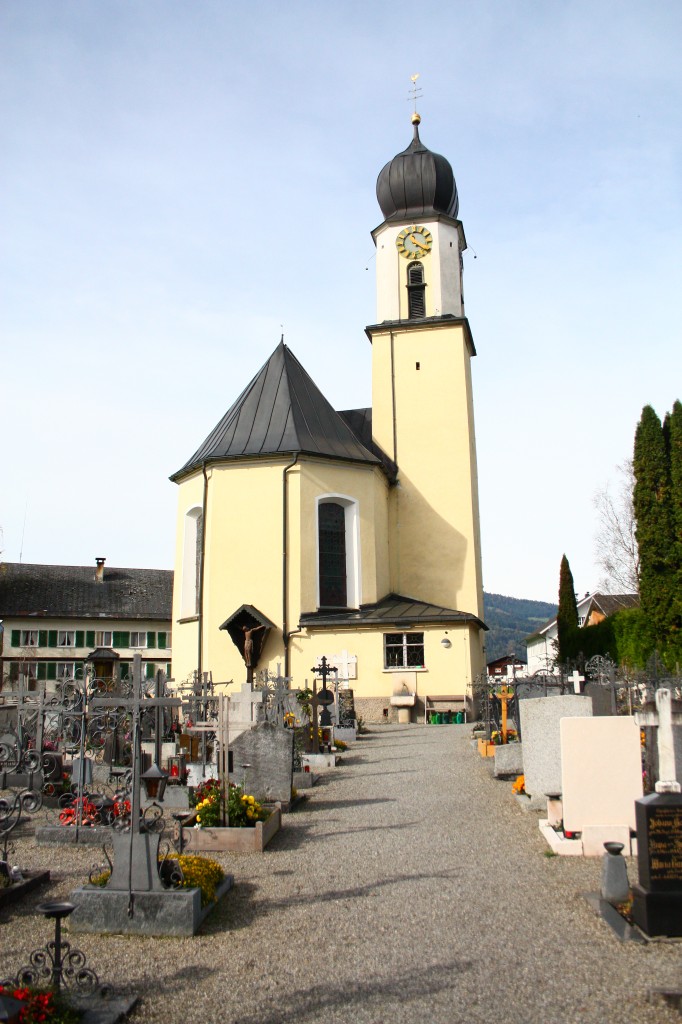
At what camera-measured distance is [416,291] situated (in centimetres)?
3042

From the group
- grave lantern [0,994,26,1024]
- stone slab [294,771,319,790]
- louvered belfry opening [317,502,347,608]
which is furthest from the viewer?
louvered belfry opening [317,502,347,608]

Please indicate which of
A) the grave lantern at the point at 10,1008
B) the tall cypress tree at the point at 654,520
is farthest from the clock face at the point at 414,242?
the grave lantern at the point at 10,1008

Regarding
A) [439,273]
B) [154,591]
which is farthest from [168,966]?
[154,591]

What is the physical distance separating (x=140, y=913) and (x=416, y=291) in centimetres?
2707

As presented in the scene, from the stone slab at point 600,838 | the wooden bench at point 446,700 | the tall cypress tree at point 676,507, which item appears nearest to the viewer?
the stone slab at point 600,838

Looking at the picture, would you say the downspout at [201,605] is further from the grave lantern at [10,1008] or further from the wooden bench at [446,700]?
the grave lantern at [10,1008]

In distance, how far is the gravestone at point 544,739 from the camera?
363 inches

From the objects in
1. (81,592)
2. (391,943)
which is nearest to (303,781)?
(391,943)

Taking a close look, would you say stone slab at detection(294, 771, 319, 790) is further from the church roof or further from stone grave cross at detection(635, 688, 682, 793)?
the church roof

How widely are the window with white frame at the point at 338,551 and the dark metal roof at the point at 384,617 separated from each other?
0.51 m

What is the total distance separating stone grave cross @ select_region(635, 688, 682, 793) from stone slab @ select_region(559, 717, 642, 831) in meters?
0.21

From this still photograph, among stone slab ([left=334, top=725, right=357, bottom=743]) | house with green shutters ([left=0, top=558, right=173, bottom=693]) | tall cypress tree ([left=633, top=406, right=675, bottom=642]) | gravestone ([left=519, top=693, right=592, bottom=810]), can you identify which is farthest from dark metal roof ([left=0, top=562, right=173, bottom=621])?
gravestone ([left=519, top=693, right=592, bottom=810])

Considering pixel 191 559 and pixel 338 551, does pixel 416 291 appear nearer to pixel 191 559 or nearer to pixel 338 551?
pixel 338 551

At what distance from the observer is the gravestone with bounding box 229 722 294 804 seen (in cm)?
1021
